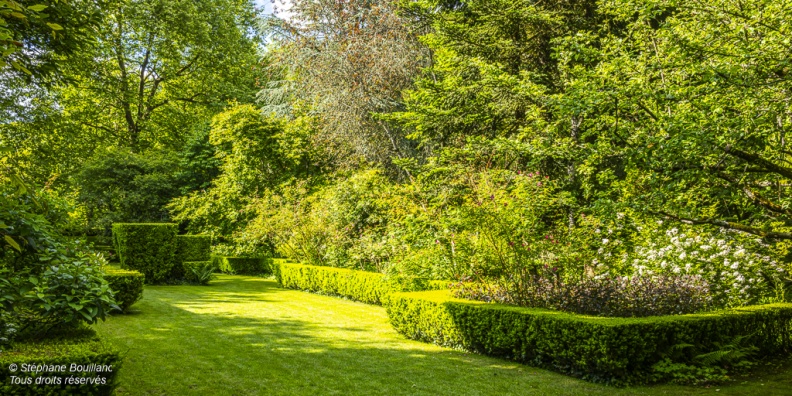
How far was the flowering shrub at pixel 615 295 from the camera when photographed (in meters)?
6.86

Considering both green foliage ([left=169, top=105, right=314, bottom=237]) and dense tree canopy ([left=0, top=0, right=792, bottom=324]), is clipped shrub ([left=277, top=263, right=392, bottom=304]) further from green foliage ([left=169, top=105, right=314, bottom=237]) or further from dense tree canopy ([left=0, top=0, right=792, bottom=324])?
green foliage ([left=169, top=105, right=314, bottom=237])

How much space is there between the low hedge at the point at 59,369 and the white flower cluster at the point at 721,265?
287 inches

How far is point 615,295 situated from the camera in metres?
6.94

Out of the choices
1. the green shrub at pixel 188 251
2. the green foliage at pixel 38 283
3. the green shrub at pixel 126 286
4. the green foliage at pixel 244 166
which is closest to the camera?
the green foliage at pixel 38 283

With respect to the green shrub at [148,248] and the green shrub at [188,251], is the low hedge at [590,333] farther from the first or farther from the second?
the green shrub at [188,251]

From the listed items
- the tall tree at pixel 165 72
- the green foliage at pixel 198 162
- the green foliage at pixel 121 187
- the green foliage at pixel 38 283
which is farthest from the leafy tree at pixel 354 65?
the green foliage at pixel 38 283

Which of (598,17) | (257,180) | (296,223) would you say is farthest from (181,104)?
(598,17)

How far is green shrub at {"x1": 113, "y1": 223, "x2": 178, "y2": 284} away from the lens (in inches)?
532

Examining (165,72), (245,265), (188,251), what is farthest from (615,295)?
(165,72)

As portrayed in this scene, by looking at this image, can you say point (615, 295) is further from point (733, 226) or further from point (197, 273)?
point (197, 273)

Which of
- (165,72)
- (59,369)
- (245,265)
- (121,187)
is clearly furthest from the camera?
(165,72)

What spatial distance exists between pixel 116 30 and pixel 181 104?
15.5ft

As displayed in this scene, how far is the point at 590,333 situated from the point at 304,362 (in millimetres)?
3489

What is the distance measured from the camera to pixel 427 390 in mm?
5539
